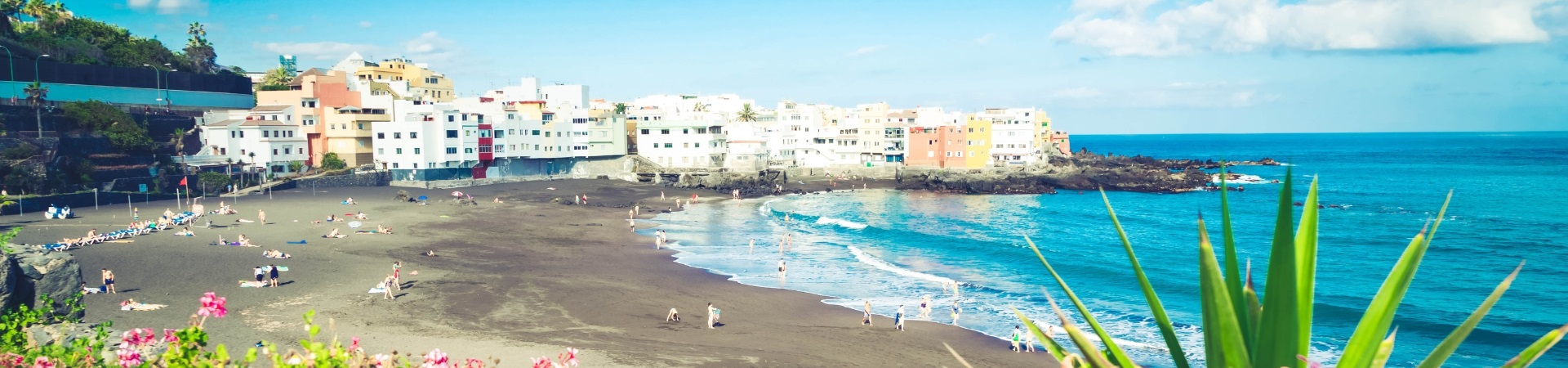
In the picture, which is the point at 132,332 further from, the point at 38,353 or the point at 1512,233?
the point at 1512,233

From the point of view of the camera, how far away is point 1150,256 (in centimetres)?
3950

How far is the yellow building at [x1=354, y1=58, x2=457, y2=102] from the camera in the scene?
8062cm

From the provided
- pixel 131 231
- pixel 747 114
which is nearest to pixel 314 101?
pixel 131 231

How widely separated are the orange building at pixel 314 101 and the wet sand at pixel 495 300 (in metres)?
21.8

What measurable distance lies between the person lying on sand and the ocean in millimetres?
17162

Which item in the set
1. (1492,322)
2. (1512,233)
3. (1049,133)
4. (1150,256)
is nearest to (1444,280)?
(1492,322)

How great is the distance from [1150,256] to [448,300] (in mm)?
29162

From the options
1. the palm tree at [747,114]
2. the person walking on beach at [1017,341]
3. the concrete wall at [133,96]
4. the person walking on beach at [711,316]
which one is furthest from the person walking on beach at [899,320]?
the palm tree at [747,114]

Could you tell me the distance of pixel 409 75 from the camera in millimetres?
82625

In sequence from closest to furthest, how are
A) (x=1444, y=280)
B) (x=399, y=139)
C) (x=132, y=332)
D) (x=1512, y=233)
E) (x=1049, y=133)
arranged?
(x=132, y=332), (x=1444, y=280), (x=1512, y=233), (x=399, y=139), (x=1049, y=133)

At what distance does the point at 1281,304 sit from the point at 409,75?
8822cm

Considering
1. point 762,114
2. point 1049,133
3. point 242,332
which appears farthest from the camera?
point 1049,133

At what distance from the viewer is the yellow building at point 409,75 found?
8062 centimetres

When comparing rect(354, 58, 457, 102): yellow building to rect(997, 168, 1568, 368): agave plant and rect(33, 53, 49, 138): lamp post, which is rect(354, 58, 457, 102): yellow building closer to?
rect(33, 53, 49, 138): lamp post
